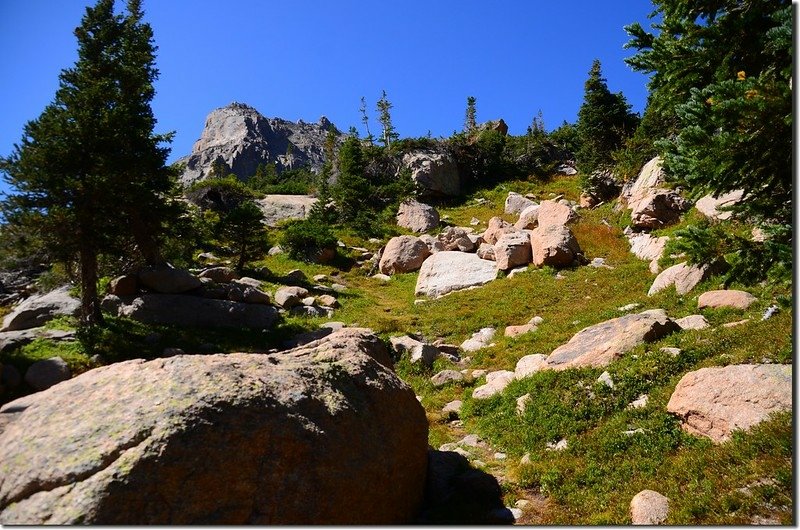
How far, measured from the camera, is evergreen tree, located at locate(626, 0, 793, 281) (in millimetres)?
5395

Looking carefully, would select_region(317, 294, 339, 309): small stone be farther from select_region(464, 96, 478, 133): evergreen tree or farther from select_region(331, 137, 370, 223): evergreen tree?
select_region(464, 96, 478, 133): evergreen tree

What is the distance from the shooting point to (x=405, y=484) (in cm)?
638

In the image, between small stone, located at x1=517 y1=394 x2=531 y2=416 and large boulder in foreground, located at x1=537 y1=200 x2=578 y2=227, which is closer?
small stone, located at x1=517 y1=394 x2=531 y2=416

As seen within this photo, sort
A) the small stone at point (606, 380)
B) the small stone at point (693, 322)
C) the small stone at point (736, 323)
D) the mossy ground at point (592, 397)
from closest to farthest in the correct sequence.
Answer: the mossy ground at point (592, 397)
the small stone at point (606, 380)
the small stone at point (736, 323)
the small stone at point (693, 322)

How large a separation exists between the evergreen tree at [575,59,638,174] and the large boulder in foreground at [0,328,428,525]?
39768 mm

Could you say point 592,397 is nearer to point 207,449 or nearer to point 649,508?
point 649,508

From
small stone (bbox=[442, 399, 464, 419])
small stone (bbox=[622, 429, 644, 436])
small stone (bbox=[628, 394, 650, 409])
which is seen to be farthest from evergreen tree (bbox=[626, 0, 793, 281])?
small stone (bbox=[442, 399, 464, 419])

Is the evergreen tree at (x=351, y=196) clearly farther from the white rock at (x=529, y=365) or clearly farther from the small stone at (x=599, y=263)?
the white rock at (x=529, y=365)

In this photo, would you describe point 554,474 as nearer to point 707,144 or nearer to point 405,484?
point 405,484

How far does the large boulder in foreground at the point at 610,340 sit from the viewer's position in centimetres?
1095

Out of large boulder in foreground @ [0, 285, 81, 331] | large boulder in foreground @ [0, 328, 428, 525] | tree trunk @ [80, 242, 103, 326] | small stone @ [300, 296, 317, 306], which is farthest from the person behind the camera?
small stone @ [300, 296, 317, 306]

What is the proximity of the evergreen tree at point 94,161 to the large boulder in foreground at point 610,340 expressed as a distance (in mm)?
15871

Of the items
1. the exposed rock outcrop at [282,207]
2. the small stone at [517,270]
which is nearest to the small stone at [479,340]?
the small stone at [517,270]

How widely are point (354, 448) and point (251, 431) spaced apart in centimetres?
134
